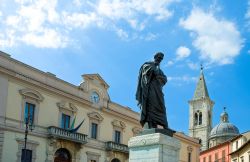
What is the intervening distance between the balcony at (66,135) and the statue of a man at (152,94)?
23.9m

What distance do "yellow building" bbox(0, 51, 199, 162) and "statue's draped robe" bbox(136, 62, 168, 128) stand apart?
70.8 feet

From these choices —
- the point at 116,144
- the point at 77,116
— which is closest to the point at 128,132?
the point at 116,144

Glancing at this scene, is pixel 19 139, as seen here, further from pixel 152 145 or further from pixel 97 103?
pixel 152 145

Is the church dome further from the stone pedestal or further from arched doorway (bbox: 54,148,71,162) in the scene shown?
the stone pedestal

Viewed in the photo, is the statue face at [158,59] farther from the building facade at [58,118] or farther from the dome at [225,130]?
the dome at [225,130]

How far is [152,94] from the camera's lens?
10742 millimetres

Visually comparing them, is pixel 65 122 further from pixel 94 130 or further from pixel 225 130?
pixel 225 130

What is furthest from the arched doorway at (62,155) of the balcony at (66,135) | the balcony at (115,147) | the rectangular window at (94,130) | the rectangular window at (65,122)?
the balcony at (115,147)

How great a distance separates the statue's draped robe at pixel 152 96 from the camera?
10.6m

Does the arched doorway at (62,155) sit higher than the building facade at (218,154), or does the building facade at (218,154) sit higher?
the building facade at (218,154)

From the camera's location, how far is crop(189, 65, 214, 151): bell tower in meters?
107

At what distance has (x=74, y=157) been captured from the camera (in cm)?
3619

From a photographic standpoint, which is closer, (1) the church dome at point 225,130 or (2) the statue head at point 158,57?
(2) the statue head at point 158,57

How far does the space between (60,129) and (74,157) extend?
10.6 ft
